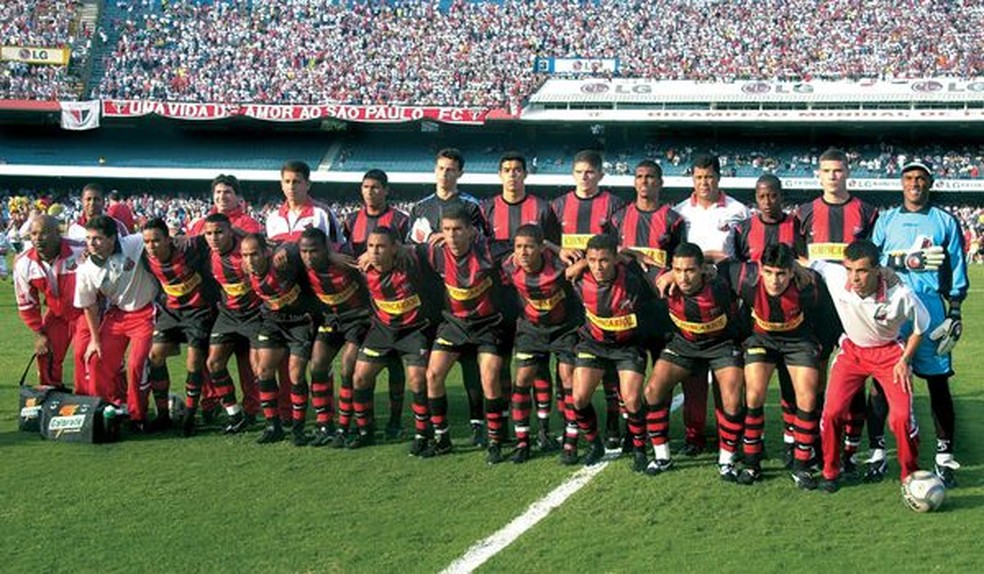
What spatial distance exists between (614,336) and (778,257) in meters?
1.27

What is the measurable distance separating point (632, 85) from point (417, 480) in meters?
39.2

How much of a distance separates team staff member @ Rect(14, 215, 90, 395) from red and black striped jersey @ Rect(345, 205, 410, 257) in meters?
2.39

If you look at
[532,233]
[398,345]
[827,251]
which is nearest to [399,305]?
[398,345]

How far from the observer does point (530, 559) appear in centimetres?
526

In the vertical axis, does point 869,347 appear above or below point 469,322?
below

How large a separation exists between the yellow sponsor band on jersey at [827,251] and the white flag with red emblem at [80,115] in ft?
137

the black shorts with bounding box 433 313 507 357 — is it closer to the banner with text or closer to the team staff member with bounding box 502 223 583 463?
the team staff member with bounding box 502 223 583 463

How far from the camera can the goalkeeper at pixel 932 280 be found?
656 centimetres

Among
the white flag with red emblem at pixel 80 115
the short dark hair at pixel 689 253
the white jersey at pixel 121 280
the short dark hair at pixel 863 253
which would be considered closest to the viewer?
the short dark hair at pixel 863 253

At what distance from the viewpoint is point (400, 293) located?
7512 mm

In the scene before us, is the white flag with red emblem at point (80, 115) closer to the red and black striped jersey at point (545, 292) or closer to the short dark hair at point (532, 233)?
the red and black striped jersey at point (545, 292)

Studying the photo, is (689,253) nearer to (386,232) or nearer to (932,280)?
(932,280)

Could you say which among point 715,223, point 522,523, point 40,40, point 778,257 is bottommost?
point 522,523

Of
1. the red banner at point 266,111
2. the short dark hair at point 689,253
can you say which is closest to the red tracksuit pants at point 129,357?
the short dark hair at point 689,253
